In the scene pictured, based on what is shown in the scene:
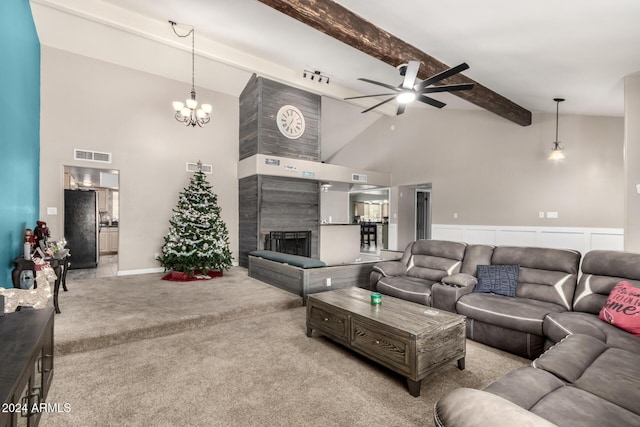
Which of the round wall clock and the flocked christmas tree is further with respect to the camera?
the round wall clock

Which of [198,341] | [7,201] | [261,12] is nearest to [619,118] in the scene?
[261,12]

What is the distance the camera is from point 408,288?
3.65 meters

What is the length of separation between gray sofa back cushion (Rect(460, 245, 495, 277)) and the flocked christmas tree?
4.09m

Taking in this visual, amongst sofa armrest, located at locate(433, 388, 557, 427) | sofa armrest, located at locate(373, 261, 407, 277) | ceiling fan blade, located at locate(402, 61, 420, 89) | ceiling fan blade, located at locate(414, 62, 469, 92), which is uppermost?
ceiling fan blade, located at locate(402, 61, 420, 89)

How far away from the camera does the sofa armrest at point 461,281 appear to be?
3.31 meters

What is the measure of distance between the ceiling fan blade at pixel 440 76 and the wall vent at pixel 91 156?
5.59m

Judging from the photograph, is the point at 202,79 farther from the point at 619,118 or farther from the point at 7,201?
the point at 619,118

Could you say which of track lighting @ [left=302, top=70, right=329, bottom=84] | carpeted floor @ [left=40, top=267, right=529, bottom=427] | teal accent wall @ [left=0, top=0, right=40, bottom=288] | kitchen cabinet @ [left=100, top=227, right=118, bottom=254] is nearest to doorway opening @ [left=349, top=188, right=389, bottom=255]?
track lighting @ [left=302, top=70, right=329, bottom=84]

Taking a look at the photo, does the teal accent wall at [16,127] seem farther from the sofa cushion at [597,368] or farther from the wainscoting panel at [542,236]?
the wainscoting panel at [542,236]

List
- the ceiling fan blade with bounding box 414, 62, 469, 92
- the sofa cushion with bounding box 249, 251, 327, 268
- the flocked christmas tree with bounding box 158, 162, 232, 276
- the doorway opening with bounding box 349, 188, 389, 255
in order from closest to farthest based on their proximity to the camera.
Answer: the ceiling fan blade with bounding box 414, 62, 469, 92, the sofa cushion with bounding box 249, 251, 327, 268, the flocked christmas tree with bounding box 158, 162, 232, 276, the doorway opening with bounding box 349, 188, 389, 255

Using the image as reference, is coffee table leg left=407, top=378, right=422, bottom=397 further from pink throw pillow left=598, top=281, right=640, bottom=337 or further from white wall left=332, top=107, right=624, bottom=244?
white wall left=332, top=107, right=624, bottom=244

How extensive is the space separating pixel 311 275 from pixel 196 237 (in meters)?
2.55

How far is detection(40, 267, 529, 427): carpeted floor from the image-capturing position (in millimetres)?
1942

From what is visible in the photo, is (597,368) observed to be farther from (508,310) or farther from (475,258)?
(475,258)
